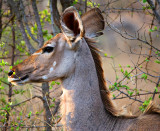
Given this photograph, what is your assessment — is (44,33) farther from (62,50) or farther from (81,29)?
(81,29)

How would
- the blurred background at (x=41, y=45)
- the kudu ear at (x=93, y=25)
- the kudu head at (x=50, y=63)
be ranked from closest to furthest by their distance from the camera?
the kudu head at (x=50, y=63) → the kudu ear at (x=93, y=25) → the blurred background at (x=41, y=45)

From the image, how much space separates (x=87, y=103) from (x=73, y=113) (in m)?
0.23

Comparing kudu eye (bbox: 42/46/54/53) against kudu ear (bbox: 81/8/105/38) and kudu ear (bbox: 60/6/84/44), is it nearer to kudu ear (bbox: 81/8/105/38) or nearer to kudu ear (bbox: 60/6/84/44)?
kudu ear (bbox: 60/6/84/44)

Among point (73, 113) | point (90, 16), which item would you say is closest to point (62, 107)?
point (73, 113)

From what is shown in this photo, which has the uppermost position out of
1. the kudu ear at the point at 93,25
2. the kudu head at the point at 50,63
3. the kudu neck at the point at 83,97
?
the kudu ear at the point at 93,25

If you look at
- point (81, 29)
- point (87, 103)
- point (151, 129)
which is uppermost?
point (81, 29)

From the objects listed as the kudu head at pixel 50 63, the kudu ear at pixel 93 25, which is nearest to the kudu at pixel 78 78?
the kudu head at pixel 50 63

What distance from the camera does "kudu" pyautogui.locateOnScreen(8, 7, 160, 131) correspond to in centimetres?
367

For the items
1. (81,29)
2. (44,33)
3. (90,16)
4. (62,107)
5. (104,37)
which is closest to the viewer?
(81,29)

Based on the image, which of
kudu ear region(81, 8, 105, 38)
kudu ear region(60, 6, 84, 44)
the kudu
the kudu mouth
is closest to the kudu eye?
the kudu

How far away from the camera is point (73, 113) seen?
3.76 m

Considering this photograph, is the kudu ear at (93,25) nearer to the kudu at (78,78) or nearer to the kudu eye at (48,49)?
the kudu at (78,78)

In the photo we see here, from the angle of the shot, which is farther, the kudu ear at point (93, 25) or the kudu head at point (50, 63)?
the kudu ear at point (93, 25)

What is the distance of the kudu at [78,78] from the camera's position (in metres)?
3.67
